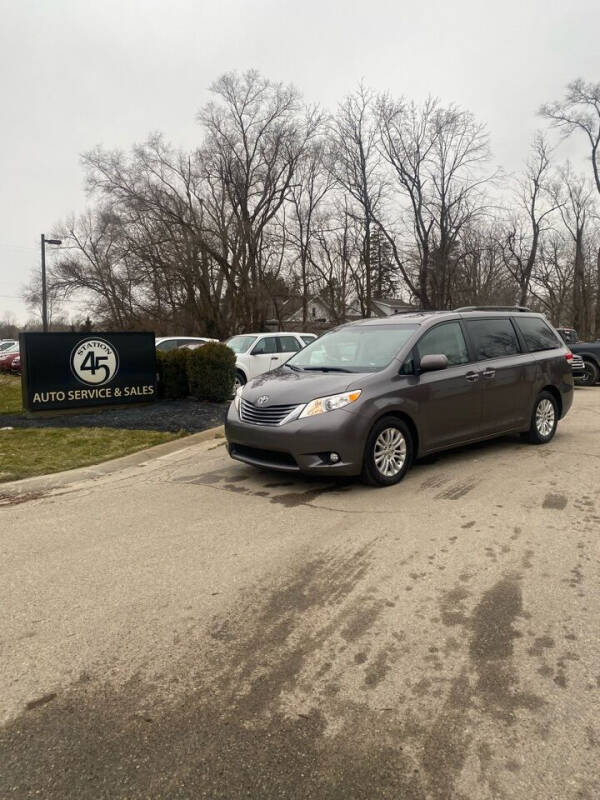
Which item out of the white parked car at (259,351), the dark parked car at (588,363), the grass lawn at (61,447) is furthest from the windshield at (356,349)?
the dark parked car at (588,363)

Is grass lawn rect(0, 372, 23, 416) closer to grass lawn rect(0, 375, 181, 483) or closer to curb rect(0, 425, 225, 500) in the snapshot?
grass lawn rect(0, 375, 181, 483)

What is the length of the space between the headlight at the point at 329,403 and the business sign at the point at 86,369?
651 centimetres

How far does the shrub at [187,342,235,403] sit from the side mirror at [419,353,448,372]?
6.41 m

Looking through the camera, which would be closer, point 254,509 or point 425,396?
point 254,509

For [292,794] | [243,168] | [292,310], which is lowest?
[292,794]

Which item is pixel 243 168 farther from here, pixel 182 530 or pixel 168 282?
pixel 182 530

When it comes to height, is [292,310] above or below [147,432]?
above

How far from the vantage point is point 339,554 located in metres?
3.98

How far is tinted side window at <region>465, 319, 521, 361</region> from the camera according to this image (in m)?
6.78

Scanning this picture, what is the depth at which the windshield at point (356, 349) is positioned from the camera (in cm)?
603

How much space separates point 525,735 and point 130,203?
118 ft

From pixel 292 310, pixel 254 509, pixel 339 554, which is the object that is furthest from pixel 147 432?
pixel 292 310

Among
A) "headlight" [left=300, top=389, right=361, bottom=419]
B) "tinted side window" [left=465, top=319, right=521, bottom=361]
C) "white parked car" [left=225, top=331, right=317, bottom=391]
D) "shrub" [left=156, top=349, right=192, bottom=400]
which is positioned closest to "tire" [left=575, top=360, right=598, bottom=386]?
"white parked car" [left=225, top=331, right=317, bottom=391]

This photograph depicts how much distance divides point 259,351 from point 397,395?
30.3 feet
